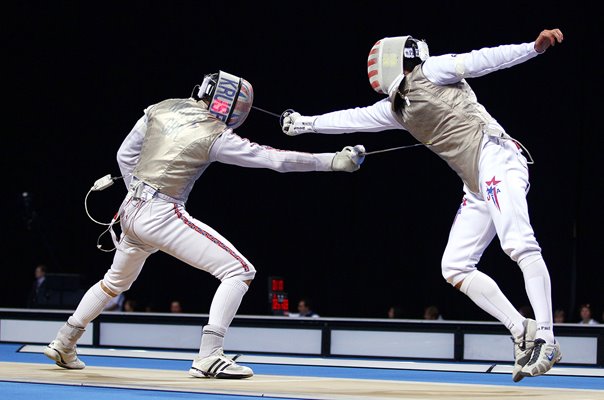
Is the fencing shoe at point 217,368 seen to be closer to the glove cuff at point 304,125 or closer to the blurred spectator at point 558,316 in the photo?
the glove cuff at point 304,125

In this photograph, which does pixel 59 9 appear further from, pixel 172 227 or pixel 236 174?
pixel 172 227

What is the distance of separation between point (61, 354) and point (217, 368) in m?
0.76

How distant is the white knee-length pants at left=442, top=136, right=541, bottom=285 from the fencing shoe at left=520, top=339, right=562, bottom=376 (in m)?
0.31

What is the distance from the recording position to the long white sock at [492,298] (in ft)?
10.9

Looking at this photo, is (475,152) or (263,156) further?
(263,156)

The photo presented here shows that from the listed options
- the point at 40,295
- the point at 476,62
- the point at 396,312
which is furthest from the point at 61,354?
the point at 396,312

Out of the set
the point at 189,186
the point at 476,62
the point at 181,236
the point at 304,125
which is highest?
the point at 476,62

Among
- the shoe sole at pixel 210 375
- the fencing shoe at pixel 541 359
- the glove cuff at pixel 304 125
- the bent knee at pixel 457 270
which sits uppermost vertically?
the glove cuff at pixel 304 125

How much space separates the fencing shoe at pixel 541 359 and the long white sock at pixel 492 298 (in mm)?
225

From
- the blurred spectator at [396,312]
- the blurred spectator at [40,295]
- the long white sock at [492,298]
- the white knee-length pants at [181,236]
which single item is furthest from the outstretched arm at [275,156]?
the blurred spectator at [40,295]

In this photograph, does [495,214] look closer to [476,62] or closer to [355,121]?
[476,62]

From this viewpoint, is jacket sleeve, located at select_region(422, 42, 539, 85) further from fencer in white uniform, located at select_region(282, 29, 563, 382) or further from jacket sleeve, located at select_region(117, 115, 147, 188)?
jacket sleeve, located at select_region(117, 115, 147, 188)

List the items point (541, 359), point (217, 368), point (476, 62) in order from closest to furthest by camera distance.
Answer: point (541, 359) < point (476, 62) < point (217, 368)

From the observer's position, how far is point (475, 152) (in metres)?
3.30
